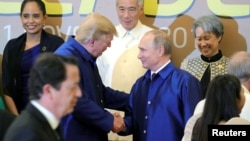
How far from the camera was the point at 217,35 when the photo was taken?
4.16 metres

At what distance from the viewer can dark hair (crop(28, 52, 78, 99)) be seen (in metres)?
2.20

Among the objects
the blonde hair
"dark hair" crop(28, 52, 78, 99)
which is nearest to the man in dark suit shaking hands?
"dark hair" crop(28, 52, 78, 99)

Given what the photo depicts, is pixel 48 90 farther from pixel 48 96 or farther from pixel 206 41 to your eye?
pixel 206 41

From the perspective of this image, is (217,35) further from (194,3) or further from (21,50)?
(21,50)

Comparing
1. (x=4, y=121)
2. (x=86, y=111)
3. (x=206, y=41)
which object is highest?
(x=206, y=41)

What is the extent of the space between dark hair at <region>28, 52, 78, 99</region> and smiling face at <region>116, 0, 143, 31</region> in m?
2.02

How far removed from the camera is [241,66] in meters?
3.35

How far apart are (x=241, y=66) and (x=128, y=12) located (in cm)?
113

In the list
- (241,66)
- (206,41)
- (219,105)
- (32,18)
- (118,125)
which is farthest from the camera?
(32,18)

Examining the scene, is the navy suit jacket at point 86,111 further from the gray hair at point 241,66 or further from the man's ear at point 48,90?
the man's ear at point 48,90

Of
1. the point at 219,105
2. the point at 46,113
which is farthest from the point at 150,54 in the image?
the point at 46,113

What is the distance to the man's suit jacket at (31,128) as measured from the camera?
2.14 metres

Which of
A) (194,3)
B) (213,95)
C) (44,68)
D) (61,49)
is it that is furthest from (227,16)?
(44,68)

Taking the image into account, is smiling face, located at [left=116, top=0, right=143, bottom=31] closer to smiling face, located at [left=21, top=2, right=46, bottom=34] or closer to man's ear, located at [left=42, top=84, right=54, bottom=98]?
smiling face, located at [left=21, top=2, right=46, bottom=34]
